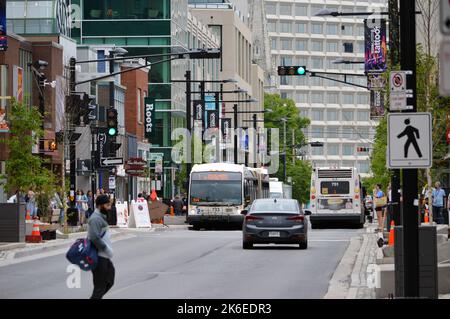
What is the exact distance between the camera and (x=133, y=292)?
894 inches

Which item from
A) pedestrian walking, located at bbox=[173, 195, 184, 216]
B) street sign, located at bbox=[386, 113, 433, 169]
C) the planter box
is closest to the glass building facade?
pedestrian walking, located at bbox=[173, 195, 184, 216]

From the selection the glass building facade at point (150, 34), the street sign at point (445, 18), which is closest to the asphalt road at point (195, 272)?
Answer: the street sign at point (445, 18)

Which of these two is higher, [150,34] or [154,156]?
[150,34]

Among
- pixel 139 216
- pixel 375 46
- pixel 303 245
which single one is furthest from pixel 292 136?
pixel 303 245

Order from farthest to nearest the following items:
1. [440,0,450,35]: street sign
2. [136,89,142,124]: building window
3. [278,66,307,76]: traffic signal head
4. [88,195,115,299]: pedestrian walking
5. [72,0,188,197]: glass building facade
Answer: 1. [72,0,188,197]: glass building facade
2. [136,89,142,124]: building window
3. [278,66,307,76]: traffic signal head
4. [88,195,115,299]: pedestrian walking
5. [440,0,450,35]: street sign

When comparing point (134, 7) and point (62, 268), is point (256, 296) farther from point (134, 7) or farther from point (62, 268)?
point (134, 7)

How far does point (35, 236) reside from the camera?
4075 cm

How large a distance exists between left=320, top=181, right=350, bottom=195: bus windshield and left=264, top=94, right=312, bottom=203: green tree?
96.4 meters

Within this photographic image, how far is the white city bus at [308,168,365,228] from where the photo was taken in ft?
205

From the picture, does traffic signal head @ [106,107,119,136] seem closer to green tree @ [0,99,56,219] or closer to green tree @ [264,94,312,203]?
green tree @ [0,99,56,219]

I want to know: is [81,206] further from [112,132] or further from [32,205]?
[32,205]

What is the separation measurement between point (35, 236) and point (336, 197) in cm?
2441

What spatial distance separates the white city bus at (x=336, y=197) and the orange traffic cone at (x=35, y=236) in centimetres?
2311

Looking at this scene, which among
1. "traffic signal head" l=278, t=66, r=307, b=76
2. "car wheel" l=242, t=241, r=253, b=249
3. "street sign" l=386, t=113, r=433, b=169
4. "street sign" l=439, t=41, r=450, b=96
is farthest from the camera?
"traffic signal head" l=278, t=66, r=307, b=76
